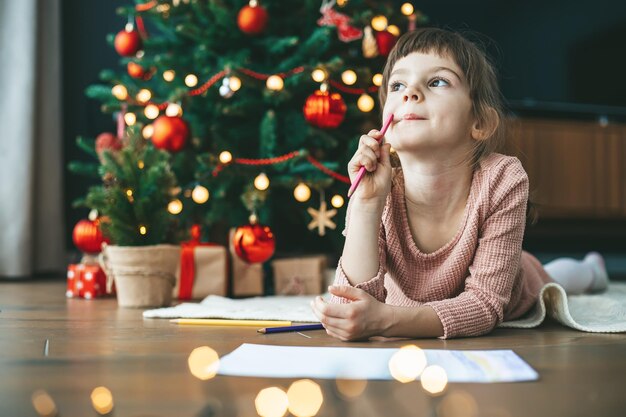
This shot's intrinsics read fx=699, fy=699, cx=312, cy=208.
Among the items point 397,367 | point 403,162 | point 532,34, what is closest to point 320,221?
point 403,162

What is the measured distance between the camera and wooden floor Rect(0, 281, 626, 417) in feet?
2.28

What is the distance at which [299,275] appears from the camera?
2111 mm

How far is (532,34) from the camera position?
11.9ft

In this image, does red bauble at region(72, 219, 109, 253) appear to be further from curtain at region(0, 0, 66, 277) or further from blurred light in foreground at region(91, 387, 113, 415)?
blurred light in foreground at region(91, 387, 113, 415)

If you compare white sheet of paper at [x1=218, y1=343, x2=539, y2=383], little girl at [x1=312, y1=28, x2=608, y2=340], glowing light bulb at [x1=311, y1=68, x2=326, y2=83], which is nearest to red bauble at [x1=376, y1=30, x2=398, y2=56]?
glowing light bulb at [x1=311, y1=68, x2=326, y2=83]

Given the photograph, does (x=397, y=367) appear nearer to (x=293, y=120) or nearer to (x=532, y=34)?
(x=293, y=120)

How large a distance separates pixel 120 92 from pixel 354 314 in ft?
4.79

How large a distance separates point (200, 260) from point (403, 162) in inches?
36.2

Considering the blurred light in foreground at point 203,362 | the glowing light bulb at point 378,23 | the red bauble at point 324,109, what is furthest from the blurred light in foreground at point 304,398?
the glowing light bulb at point 378,23

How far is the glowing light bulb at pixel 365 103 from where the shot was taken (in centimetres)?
213

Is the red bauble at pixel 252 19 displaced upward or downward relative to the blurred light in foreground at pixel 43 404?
upward

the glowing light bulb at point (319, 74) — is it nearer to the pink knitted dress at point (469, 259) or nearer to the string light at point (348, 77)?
the string light at point (348, 77)

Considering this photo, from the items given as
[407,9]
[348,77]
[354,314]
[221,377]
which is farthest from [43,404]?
[407,9]

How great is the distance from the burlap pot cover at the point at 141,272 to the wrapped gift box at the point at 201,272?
0.27 meters
